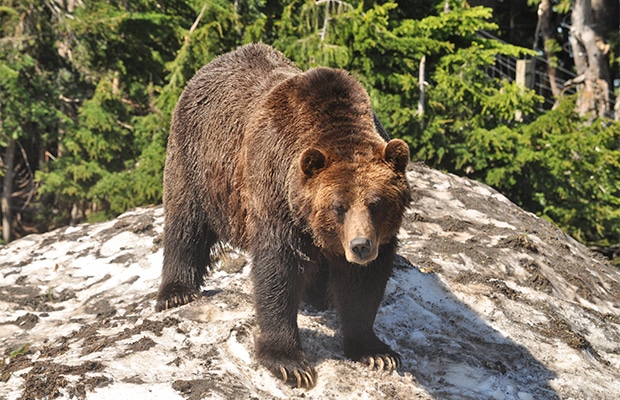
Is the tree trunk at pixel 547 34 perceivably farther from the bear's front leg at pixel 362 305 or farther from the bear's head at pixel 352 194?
the bear's head at pixel 352 194

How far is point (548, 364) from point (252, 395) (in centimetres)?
212

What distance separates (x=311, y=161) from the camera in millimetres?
3910

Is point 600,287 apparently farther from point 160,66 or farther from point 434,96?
point 160,66

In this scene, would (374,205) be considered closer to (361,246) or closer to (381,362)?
(361,246)

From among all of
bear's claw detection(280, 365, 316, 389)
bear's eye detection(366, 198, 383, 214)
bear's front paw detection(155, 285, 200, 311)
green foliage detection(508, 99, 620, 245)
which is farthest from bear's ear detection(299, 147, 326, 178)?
green foliage detection(508, 99, 620, 245)

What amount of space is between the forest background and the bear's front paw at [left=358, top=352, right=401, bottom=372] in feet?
19.5

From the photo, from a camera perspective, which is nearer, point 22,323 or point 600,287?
point 22,323

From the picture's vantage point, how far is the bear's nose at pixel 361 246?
12.2 feet

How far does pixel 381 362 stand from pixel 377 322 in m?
0.71

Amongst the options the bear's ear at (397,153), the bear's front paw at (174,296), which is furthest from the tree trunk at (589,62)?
the bear's ear at (397,153)

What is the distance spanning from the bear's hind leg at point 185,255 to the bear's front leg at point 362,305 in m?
1.32

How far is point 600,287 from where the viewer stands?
695 centimetres

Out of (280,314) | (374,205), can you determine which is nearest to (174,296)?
(280,314)

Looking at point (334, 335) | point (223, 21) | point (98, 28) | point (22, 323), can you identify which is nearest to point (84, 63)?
point (98, 28)
